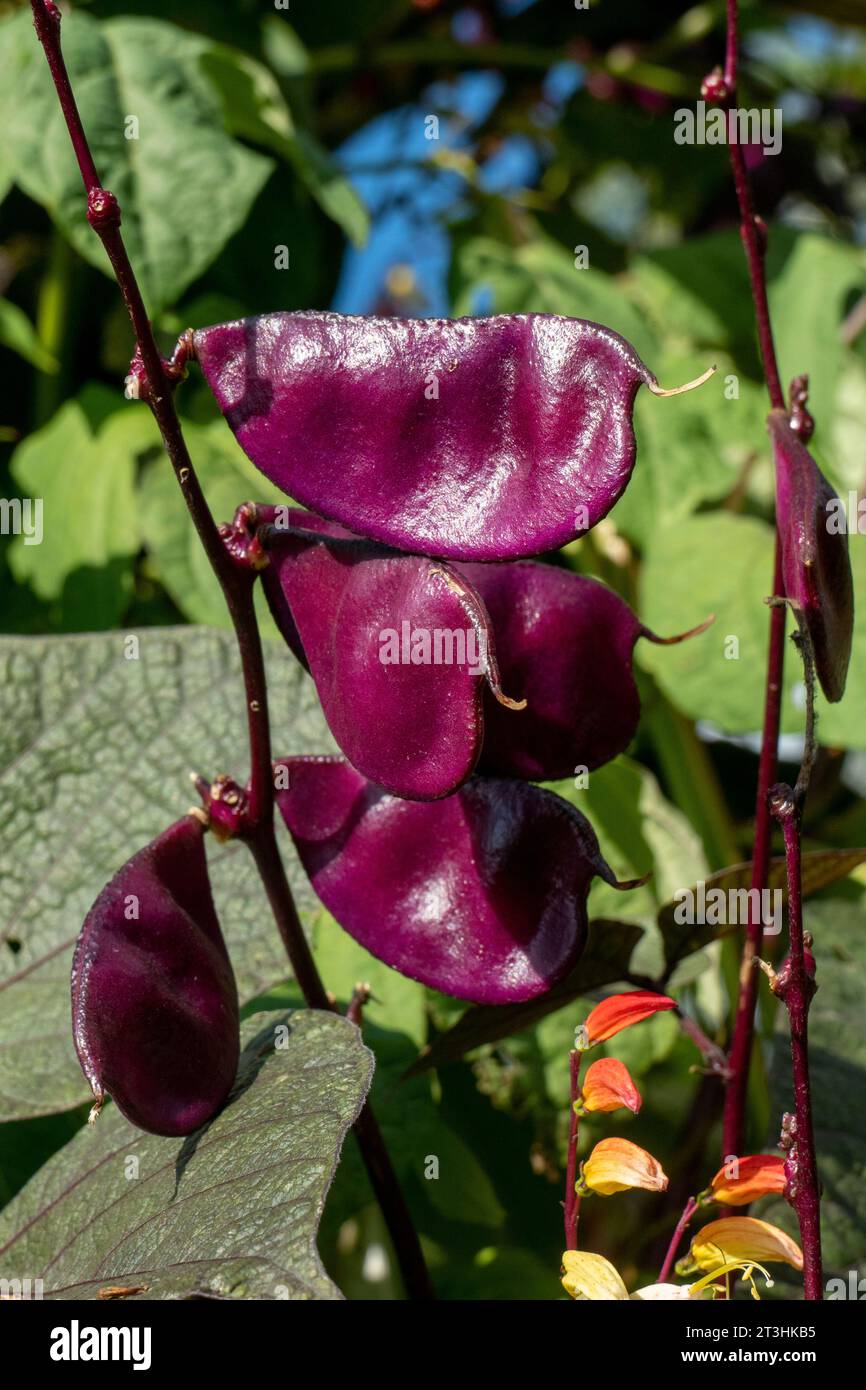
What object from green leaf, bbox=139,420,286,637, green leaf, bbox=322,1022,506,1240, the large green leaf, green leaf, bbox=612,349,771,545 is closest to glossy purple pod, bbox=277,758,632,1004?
green leaf, bbox=322,1022,506,1240

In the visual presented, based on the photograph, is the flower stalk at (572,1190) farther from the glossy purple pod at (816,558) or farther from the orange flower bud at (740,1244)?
the glossy purple pod at (816,558)

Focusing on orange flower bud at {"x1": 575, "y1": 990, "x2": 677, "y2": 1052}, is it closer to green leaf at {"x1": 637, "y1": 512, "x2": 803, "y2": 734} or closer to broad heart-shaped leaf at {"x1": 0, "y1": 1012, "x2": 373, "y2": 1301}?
broad heart-shaped leaf at {"x1": 0, "y1": 1012, "x2": 373, "y2": 1301}

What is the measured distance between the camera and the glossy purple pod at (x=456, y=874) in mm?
425

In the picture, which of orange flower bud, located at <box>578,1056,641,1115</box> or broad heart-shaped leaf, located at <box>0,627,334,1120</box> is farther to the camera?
broad heart-shaped leaf, located at <box>0,627,334,1120</box>

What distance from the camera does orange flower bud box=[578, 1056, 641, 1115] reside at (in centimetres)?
Result: 41

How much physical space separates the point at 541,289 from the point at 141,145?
288 mm

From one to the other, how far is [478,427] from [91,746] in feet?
0.89

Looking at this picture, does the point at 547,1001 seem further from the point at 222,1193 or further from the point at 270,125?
the point at 270,125

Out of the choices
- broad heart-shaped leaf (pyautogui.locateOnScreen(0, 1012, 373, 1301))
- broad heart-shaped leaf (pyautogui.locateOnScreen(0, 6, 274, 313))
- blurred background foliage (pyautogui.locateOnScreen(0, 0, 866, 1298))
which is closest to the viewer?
broad heart-shaped leaf (pyautogui.locateOnScreen(0, 1012, 373, 1301))

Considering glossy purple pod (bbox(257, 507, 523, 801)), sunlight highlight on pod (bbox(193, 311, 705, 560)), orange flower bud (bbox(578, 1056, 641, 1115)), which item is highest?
sunlight highlight on pod (bbox(193, 311, 705, 560))

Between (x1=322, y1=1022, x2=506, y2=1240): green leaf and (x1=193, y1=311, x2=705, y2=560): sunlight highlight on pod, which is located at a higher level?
(x1=193, y1=311, x2=705, y2=560): sunlight highlight on pod

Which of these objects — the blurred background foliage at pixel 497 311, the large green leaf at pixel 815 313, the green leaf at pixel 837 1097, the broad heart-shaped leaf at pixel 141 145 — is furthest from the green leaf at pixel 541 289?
the green leaf at pixel 837 1097

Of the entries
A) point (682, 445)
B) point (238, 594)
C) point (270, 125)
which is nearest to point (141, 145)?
point (270, 125)
